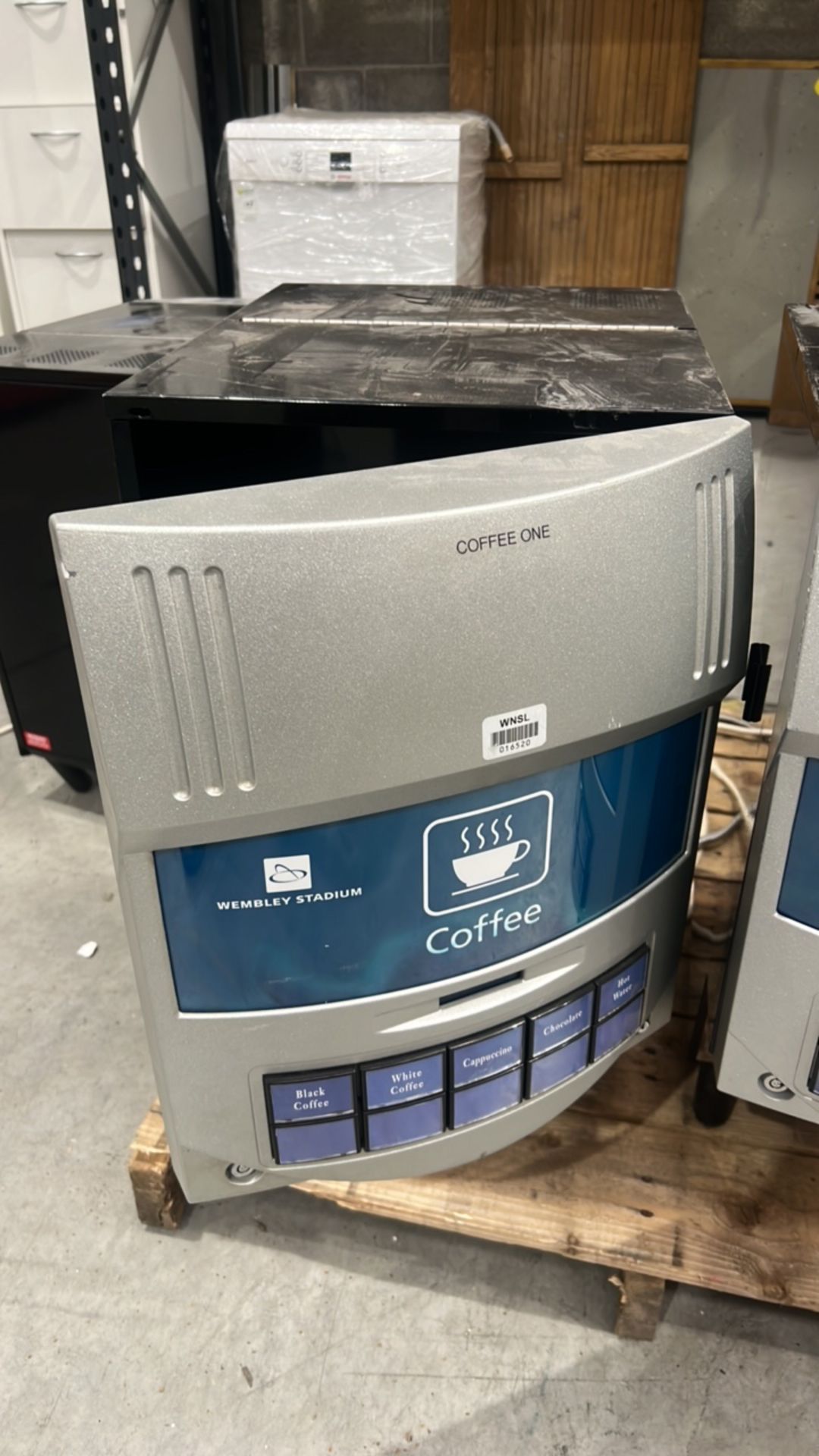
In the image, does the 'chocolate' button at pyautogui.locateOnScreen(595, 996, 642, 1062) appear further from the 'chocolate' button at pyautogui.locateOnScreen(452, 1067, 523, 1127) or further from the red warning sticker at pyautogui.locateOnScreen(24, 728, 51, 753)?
the red warning sticker at pyautogui.locateOnScreen(24, 728, 51, 753)

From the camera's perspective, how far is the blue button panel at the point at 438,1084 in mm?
660

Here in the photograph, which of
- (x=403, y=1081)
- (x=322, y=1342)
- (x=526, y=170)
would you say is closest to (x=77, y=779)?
(x=322, y=1342)

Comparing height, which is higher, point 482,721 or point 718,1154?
point 482,721

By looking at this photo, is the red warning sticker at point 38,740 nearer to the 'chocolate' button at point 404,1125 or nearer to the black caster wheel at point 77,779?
the black caster wheel at point 77,779

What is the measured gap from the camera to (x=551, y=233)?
3162 mm

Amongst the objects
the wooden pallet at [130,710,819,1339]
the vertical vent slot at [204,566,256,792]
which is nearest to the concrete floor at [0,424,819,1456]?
the wooden pallet at [130,710,819,1339]

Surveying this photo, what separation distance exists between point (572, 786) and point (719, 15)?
10.4ft

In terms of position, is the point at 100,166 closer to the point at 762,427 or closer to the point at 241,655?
the point at 762,427

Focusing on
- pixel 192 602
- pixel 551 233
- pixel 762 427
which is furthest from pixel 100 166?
pixel 192 602

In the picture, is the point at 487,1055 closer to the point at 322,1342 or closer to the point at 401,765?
the point at 401,765

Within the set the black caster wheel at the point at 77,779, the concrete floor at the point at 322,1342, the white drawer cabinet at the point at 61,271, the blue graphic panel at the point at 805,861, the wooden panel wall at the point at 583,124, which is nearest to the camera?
the blue graphic panel at the point at 805,861

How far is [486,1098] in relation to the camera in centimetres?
70

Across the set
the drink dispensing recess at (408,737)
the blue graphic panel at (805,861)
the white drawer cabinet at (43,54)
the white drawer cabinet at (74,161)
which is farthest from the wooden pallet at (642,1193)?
the white drawer cabinet at (43,54)

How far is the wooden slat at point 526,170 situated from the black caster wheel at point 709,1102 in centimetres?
293
